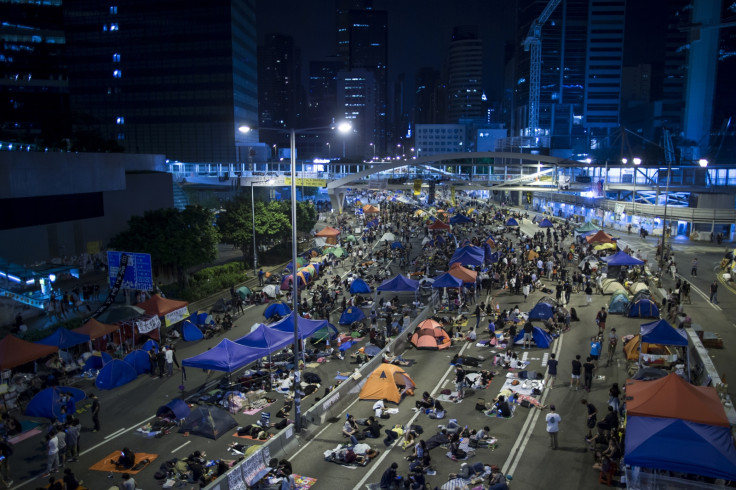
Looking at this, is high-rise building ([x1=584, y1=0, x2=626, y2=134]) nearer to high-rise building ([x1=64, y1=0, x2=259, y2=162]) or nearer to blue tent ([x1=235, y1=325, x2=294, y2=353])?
high-rise building ([x1=64, y1=0, x2=259, y2=162])

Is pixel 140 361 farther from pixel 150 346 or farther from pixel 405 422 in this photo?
pixel 405 422

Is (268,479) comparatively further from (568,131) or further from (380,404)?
(568,131)

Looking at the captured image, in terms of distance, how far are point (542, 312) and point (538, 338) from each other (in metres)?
2.58

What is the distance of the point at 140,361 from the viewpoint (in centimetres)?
2152

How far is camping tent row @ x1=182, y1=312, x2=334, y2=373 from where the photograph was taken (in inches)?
746

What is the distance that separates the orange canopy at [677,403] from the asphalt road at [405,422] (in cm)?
191


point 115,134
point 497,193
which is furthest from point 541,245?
point 115,134

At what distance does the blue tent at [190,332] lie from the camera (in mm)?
25511

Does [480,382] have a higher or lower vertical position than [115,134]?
lower

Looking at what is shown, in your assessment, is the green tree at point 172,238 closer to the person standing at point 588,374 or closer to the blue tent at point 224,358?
the blue tent at point 224,358

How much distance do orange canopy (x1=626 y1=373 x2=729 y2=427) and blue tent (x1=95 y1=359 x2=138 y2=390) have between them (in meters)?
16.4

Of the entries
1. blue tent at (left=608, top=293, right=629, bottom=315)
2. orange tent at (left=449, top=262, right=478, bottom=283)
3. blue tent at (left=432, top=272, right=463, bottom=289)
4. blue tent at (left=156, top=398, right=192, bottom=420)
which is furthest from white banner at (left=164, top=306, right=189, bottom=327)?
blue tent at (left=608, top=293, right=629, bottom=315)

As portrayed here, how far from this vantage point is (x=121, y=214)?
161ft

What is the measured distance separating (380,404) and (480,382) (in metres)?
4.14
